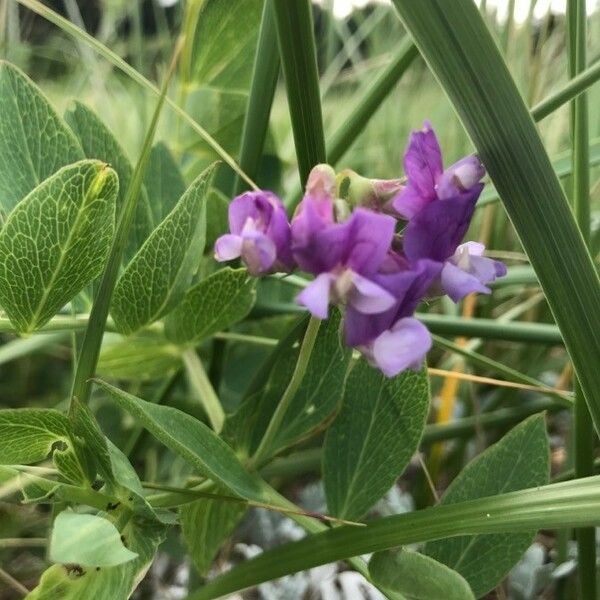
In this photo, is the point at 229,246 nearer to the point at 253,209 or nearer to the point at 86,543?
the point at 253,209

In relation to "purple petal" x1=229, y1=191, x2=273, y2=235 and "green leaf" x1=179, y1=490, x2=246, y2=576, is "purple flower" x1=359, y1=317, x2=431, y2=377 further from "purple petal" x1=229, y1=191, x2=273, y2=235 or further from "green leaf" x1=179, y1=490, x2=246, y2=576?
"green leaf" x1=179, y1=490, x2=246, y2=576

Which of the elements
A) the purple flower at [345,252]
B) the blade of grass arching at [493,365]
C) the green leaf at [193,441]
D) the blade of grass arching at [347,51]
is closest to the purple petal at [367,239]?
the purple flower at [345,252]

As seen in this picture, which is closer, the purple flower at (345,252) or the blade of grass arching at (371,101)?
the purple flower at (345,252)

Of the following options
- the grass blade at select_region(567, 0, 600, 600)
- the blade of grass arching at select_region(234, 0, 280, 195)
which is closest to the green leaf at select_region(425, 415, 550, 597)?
the grass blade at select_region(567, 0, 600, 600)

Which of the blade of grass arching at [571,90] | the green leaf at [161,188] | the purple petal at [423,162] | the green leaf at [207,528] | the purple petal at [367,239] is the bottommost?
the green leaf at [207,528]

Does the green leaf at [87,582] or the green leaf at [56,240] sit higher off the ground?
the green leaf at [56,240]

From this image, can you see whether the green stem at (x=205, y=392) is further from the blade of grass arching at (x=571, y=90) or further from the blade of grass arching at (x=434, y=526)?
the blade of grass arching at (x=571, y=90)

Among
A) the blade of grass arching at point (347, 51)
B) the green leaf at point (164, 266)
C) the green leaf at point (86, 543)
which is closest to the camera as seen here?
the green leaf at point (86, 543)

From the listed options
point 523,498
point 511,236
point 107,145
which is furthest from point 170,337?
point 511,236
